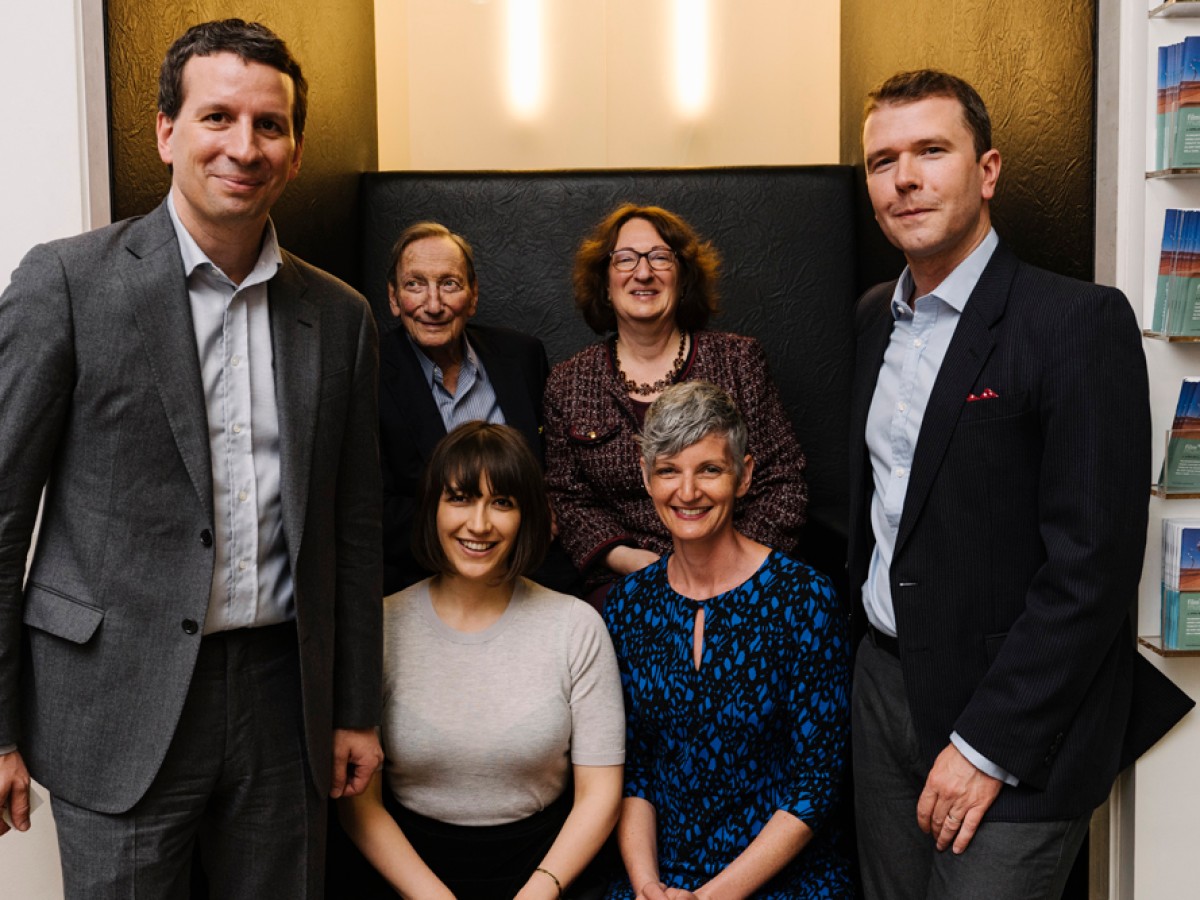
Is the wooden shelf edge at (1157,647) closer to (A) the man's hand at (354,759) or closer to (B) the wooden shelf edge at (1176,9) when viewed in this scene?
(B) the wooden shelf edge at (1176,9)

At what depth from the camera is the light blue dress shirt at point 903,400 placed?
76.0 inches

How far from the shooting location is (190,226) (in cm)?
177

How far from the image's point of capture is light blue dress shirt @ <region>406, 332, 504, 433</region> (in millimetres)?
3129

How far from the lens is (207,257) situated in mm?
1784

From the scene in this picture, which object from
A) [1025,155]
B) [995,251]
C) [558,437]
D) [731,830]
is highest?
[1025,155]

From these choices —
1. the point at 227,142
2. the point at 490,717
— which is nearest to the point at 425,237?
the point at 490,717

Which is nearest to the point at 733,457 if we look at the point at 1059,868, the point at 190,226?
the point at 1059,868

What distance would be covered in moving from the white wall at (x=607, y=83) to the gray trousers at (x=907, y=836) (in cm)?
294

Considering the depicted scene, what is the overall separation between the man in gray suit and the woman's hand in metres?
1.10

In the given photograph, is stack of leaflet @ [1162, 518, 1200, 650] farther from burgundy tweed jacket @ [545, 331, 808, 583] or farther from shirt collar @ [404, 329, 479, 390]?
shirt collar @ [404, 329, 479, 390]

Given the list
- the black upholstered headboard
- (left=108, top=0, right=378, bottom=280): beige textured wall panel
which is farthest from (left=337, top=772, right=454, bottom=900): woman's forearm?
the black upholstered headboard

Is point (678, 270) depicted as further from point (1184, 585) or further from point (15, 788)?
point (15, 788)

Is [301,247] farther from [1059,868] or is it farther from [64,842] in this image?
[1059,868]

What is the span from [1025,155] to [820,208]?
49.9 inches
